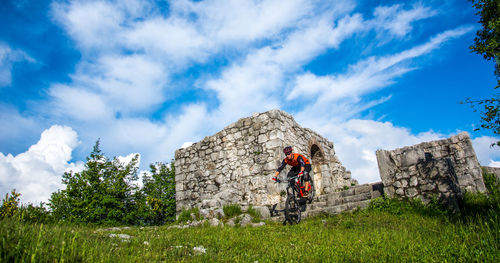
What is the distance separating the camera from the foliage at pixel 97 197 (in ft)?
39.5

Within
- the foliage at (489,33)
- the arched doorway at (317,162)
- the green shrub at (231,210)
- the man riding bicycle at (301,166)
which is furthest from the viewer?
the arched doorway at (317,162)

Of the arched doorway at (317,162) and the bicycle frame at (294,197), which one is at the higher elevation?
the arched doorway at (317,162)

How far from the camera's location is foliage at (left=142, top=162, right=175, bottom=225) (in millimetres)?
13430

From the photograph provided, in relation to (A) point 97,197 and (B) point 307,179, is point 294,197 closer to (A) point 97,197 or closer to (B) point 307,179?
(B) point 307,179

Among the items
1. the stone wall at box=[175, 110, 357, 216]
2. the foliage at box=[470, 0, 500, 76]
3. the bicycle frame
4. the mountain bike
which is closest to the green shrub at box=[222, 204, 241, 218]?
the stone wall at box=[175, 110, 357, 216]

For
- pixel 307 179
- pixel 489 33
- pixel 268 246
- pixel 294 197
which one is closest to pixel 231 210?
pixel 294 197

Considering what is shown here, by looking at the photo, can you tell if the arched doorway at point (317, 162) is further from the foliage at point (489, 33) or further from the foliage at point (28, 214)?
the foliage at point (28, 214)

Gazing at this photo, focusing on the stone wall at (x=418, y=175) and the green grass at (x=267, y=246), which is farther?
the stone wall at (x=418, y=175)

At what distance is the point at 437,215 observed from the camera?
219 inches

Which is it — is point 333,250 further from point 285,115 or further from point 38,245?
point 285,115

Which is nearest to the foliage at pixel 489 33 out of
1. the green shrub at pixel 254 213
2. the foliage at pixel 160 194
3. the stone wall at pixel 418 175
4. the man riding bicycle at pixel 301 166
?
the stone wall at pixel 418 175

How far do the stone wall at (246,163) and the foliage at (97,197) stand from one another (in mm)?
3257

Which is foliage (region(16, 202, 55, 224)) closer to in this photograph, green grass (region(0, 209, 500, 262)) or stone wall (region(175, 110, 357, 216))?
green grass (region(0, 209, 500, 262))

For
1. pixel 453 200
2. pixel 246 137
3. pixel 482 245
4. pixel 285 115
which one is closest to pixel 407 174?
pixel 453 200
